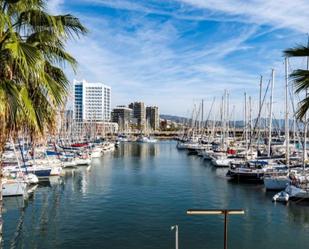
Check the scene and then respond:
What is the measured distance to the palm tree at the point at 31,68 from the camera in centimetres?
855

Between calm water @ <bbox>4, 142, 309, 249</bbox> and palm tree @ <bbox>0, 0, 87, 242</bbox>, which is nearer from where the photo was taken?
palm tree @ <bbox>0, 0, 87, 242</bbox>

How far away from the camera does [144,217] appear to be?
37.4 meters

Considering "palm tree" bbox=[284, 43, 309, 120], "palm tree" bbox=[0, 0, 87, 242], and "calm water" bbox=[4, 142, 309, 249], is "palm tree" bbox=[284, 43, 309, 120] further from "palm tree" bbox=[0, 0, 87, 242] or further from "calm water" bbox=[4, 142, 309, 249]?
"calm water" bbox=[4, 142, 309, 249]

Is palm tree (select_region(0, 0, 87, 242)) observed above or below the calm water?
above

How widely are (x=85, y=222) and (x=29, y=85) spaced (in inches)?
1088

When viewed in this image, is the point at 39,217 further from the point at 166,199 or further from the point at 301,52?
the point at 301,52

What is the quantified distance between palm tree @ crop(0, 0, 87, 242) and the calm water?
20869 mm

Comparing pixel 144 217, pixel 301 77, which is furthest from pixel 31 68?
pixel 144 217

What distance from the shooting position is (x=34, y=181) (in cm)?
5362

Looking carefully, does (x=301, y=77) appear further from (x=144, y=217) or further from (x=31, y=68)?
(x=144, y=217)

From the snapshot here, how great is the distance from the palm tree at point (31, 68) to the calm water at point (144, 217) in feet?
68.5

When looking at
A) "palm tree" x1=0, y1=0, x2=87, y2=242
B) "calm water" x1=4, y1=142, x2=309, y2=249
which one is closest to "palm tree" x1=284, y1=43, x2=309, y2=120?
"palm tree" x1=0, y1=0, x2=87, y2=242

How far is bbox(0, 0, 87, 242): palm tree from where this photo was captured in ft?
28.1

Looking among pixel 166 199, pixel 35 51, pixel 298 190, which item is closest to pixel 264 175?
pixel 298 190
